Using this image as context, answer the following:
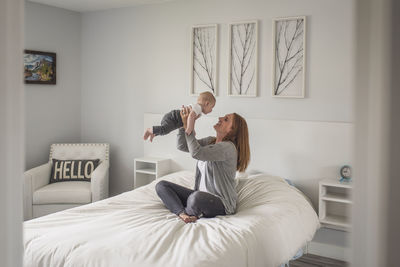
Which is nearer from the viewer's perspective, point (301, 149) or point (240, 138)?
point (240, 138)

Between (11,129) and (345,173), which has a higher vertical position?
(11,129)

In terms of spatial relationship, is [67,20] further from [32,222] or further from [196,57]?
[32,222]

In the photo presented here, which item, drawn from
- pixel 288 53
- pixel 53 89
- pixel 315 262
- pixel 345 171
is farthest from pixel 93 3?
pixel 315 262

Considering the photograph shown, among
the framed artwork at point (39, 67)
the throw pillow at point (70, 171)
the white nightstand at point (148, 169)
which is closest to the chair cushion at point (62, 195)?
the throw pillow at point (70, 171)

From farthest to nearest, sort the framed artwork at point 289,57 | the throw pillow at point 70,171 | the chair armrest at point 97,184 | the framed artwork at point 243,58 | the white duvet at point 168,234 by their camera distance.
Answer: the throw pillow at point 70,171 → the chair armrest at point 97,184 → the framed artwork at point 243,58 → the framed artwork at point 289,57 → the white duvet at point 168,234

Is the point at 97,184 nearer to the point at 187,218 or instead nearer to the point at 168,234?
the point at 187,218

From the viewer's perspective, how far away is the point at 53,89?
4922 millimetres

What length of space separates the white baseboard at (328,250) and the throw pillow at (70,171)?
248 cm

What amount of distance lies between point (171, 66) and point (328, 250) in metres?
2.51

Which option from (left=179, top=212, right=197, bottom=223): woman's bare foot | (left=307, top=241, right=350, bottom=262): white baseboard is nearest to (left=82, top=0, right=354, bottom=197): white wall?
(left=307, top=241, right=350, bottom=262): white baseboard

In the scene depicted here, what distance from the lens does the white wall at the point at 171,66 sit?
140 inches

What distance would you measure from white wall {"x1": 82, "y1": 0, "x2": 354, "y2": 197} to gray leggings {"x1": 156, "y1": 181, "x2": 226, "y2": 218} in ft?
4.53

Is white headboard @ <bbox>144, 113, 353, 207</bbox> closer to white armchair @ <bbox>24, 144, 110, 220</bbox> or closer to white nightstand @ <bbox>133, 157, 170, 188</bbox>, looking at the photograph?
white nightstand @ <bbox>133, 157, 170, 188</bbox>

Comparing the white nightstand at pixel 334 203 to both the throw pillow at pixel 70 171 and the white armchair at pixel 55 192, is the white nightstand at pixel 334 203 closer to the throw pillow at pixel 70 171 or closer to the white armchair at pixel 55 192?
the white armchair at pixel 55 192
